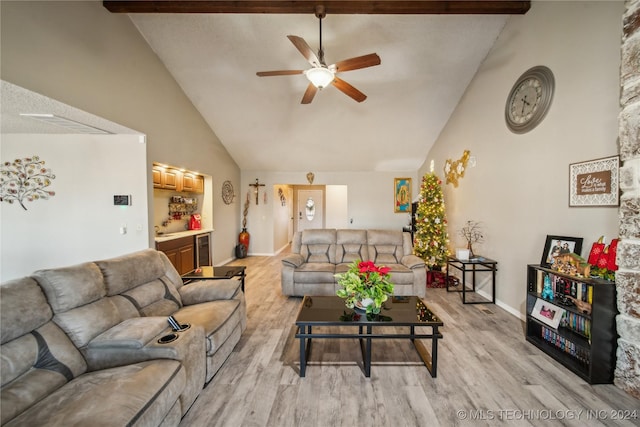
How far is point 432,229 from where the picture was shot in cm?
468

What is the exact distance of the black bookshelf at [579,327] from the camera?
76.9 inches

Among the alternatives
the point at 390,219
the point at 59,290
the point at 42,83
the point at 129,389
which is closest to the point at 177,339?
the point at 129,389

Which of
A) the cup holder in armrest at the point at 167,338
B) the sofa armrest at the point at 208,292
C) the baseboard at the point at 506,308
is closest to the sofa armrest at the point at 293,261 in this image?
the sofa armrest at the point at 208,292

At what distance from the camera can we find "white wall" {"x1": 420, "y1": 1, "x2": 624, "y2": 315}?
7.39 ft

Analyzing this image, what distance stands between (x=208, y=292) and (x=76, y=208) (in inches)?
101

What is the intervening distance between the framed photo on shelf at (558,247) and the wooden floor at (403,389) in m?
0.87

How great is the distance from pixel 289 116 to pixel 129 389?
4.83 meters

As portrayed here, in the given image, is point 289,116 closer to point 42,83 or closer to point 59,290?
point 42,83

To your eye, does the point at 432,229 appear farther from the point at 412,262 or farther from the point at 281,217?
the point at 281,217

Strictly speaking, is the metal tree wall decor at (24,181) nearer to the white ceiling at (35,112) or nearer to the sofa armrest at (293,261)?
the white ceiling at (35,112)

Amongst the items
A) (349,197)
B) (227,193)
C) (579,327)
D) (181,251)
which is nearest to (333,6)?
(579,327)

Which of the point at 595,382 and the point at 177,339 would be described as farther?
the point at 595,382

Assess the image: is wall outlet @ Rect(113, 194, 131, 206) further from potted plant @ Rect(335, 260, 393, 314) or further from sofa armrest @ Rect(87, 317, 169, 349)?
potted plant @ Rect(335, 260, 393, 314)

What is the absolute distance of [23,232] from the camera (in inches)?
134
